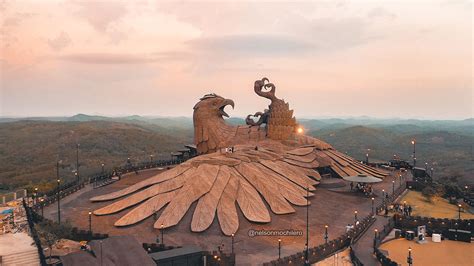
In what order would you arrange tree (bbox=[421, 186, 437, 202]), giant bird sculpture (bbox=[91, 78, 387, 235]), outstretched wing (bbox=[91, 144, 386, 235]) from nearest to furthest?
1. outstretched wing (bbox=[91, 144, 386, 235])
2. giant bird sculpture (bbox=[91, 78, 387, 235])
3. tree (bbox=[421, 186, 437, 202])

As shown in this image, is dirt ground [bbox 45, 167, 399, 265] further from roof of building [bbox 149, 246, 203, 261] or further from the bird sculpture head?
the bird sculpture head

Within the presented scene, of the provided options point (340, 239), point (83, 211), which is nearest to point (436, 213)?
point (340, 239)

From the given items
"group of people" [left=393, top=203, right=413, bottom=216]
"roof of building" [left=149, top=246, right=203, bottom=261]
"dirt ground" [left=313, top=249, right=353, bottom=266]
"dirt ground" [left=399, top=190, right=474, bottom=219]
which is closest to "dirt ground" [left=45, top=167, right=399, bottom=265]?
"dirt ground" [left=313, top=249, right=353, bottom=266]

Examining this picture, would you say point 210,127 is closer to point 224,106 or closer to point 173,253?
point 224,106

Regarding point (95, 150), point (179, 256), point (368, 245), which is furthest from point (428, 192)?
point (95, 150)

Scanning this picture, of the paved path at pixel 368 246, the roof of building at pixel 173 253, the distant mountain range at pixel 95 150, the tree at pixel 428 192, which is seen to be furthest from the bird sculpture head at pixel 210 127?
the distant mountain range at pixel 95 150

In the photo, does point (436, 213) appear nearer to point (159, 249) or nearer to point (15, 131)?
point (159, 249)
